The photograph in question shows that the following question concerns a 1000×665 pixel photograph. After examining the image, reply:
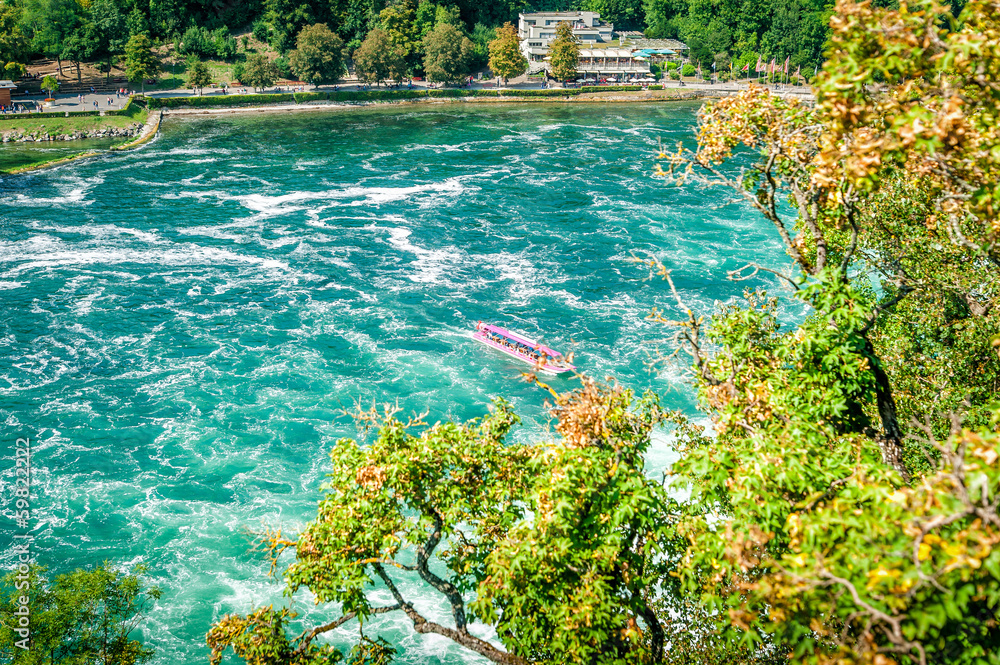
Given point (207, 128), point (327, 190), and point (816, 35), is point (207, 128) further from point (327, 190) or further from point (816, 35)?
point (816, 35)

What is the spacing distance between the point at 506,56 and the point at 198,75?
198 ft

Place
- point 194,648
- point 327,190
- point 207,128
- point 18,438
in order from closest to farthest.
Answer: point 194,648
point 18,438
point 327,190
point 207,128

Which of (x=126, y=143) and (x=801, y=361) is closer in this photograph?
(x=801, y=361)

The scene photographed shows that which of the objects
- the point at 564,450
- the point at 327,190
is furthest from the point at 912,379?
the point at 327,190

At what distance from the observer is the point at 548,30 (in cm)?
16200

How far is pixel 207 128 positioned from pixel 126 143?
14.7 m

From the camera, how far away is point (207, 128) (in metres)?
118

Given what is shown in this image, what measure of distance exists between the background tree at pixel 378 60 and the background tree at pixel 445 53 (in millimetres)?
5741

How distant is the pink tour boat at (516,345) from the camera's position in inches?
1812

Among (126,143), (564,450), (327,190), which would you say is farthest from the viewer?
(126,143)

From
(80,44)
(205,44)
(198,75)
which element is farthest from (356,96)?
(80,44)

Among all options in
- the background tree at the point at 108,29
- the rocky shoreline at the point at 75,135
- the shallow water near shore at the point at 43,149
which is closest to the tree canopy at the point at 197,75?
the background tree at the point at 108,29

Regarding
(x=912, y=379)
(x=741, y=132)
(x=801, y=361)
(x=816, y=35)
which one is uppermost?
(x=816, y=35)

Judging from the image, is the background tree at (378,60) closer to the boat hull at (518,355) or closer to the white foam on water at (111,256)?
the white foam on water at (111,256)
